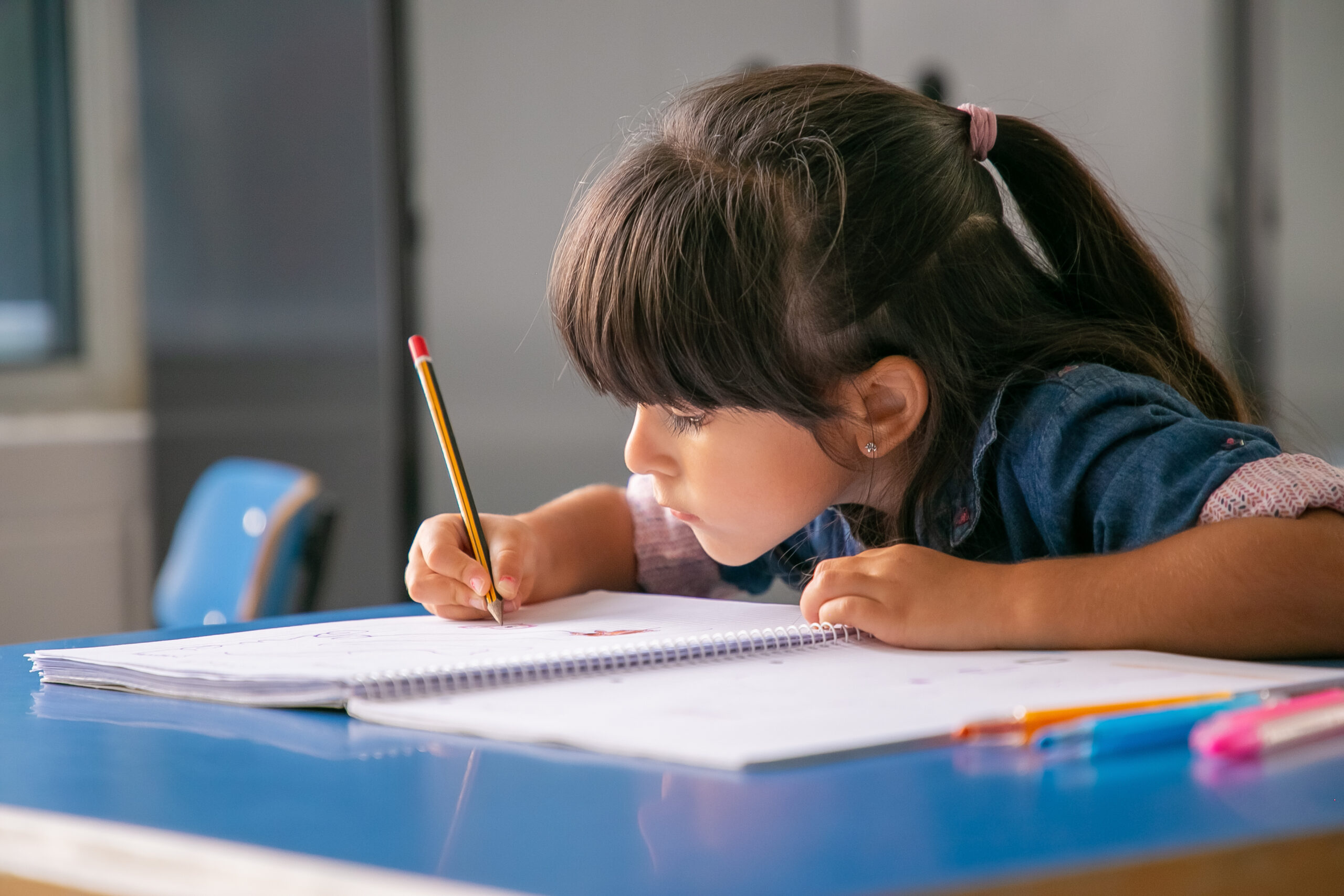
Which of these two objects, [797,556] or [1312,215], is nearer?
[797,556]

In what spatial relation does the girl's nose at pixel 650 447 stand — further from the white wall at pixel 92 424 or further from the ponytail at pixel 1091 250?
the white wall at pixel 92 424

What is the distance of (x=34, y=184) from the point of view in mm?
2705

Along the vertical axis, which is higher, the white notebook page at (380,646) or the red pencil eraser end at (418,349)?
the red pencil eraser end at (418,349)

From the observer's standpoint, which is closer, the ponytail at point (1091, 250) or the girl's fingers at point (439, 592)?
the girl's fingers at point (439, 592)

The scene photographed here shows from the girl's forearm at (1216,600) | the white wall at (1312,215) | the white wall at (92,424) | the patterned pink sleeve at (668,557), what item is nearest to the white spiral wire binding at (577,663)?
the girl's forearm at (1216,600)

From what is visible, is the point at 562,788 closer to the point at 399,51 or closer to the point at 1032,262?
the point at 1032,262

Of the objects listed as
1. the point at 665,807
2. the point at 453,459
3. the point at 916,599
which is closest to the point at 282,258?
the point at 453,459

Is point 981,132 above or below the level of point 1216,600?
above

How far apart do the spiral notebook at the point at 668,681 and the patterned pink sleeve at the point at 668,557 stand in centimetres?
29

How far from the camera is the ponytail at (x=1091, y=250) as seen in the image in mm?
932

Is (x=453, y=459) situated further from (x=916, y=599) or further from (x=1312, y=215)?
(x=1312, y=215)

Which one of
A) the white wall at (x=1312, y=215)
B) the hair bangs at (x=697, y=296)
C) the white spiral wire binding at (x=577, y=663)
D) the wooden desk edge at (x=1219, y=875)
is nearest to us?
the wooden desk edge at (x=1219, y=875)

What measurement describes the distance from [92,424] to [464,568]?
2.11 m

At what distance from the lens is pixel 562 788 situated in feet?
1.31
